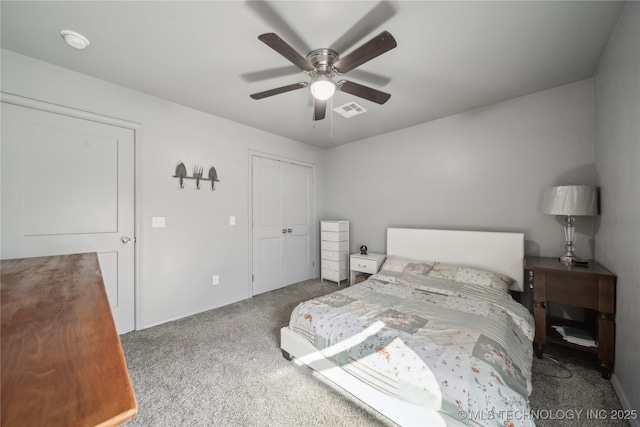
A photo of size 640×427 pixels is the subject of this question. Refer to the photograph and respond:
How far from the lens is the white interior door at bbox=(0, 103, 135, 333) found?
2.01m

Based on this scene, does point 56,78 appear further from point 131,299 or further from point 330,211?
point 330,211

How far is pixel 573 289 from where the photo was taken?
1959 mm

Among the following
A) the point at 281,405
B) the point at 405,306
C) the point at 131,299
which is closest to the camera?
the point at 281,405

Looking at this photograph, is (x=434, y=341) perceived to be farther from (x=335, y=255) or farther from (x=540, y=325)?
(x=335, y=255)

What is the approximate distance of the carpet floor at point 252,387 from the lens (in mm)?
1513

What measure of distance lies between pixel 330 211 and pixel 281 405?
11.1ft

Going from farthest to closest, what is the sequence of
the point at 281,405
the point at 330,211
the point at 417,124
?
1. the point at 330,211
2. the point at 417,124
3. the point at 281,405

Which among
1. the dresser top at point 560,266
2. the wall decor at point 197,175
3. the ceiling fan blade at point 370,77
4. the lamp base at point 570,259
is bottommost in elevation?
the dresser top at point 560,266

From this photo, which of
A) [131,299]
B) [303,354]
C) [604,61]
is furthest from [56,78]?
[604,61]

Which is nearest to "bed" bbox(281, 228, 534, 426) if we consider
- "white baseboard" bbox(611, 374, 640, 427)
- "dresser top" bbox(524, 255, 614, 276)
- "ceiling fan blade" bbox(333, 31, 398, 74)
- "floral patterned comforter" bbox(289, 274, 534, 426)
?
"floral patterned comforter" bbox(289, 274, 534, 426)

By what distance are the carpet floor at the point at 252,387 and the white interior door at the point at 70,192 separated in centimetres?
80

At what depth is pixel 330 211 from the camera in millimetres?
4684

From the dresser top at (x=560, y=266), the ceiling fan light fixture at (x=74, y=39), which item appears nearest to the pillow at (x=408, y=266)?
the dresser top at (x=560, y=266)

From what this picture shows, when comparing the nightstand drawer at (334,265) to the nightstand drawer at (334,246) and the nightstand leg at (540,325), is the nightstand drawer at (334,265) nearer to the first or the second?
the nightstand drawer at (334,246)
